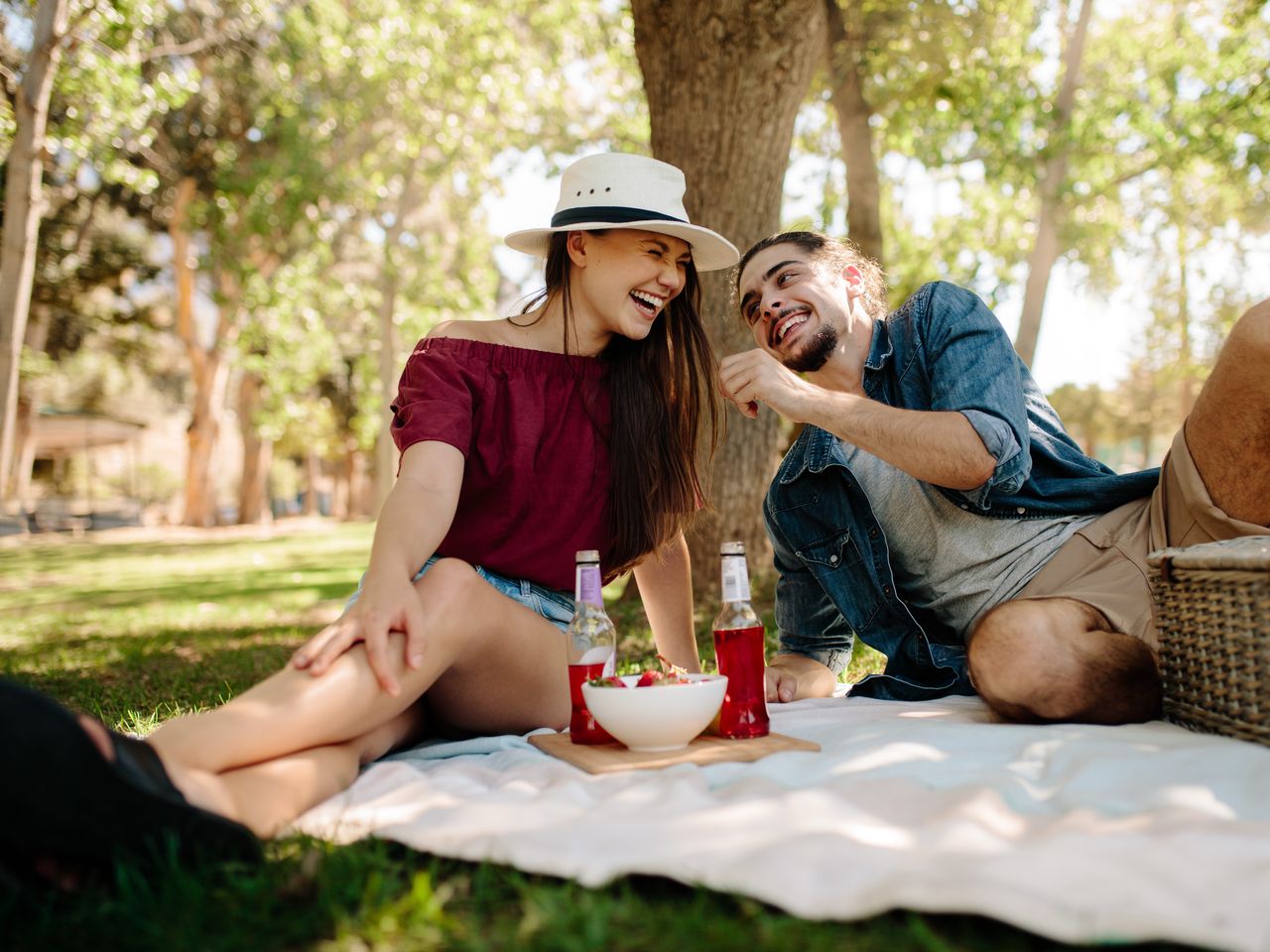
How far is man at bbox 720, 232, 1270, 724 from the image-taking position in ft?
8.50

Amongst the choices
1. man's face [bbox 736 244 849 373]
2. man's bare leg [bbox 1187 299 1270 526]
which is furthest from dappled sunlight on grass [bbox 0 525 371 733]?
man's bare leg [bbox 1187 299 1270 526]

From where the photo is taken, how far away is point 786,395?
2791 mm

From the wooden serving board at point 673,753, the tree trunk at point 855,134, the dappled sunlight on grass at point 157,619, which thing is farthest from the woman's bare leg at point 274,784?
the tree trunk at point 855,134

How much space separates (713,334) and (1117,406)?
39.2 meters

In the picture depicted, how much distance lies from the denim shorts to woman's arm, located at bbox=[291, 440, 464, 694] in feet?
1.19

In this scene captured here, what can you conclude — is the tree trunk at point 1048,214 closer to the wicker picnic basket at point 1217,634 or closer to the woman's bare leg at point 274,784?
the wicker picnic basket at point 1217,634

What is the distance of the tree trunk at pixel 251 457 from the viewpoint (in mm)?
24094

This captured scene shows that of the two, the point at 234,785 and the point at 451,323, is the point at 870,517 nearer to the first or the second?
the point at 451,323

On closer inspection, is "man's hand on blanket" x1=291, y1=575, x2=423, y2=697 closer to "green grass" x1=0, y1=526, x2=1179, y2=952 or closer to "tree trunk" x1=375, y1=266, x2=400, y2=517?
"green grass" x1=0, y1=526, x2=1179, y2=952

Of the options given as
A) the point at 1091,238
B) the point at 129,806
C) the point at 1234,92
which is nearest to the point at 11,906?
the point at 129,806

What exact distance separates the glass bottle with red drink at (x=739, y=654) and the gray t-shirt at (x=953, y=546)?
0.95m

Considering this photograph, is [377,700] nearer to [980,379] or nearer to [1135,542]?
[980,379]

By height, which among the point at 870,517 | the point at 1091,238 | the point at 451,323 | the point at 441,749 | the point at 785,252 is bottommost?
the point at 441,749

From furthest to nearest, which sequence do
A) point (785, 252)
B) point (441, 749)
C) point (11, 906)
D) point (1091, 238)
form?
1. point (1091, 238)
2. point (785, 252)
3. point (441, 749)
4. point (11, 906)
